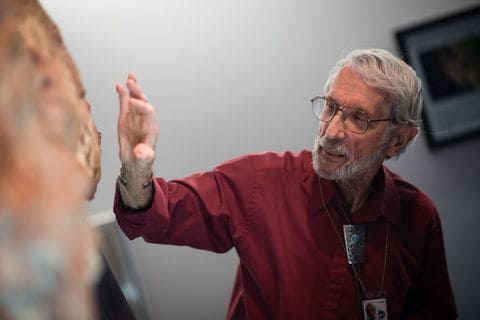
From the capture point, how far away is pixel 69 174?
0.47m

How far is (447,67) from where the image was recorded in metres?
1.22

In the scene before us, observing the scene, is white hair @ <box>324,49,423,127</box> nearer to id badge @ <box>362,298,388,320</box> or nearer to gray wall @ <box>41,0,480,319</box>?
gray wall @ <box>41,0,480,319</box>

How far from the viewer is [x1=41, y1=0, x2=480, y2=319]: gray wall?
3.60 ft

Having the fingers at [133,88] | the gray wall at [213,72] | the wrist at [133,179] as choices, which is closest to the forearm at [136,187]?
the wrist at [133,179]

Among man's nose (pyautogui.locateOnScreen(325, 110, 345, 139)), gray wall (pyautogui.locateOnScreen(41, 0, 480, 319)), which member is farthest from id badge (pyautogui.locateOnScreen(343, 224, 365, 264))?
gray wall (pyautogui.locateOnScreen(41, 0, 480, 319))

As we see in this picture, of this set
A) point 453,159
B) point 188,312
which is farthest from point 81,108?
point 453,159

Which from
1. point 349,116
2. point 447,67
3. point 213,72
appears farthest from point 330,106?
point 447,67

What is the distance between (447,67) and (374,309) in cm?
66

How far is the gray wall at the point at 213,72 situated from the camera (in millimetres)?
1097

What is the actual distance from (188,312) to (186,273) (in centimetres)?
10

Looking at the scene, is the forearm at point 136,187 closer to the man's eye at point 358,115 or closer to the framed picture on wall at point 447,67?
the man's eye at point 358,115

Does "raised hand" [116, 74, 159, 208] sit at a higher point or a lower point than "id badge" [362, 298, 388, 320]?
higher

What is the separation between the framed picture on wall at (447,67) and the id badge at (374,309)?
1.80 ft

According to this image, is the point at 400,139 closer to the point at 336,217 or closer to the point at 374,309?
the point at 336,217
